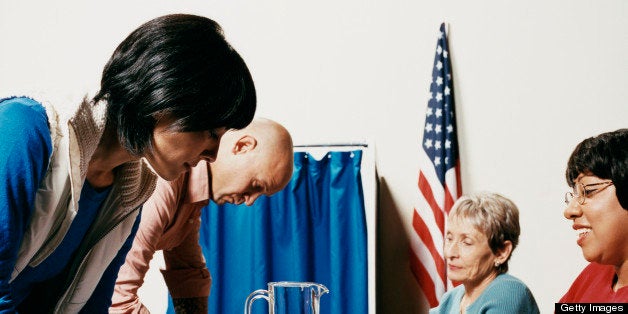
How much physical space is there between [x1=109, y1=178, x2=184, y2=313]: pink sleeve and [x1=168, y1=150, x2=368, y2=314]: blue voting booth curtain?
1334 millimetres

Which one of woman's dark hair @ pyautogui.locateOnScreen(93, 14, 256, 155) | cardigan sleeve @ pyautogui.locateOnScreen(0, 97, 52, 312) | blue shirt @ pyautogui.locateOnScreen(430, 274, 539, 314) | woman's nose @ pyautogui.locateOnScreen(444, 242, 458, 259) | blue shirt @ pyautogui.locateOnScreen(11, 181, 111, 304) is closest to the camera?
cardigan sleeve @ pyautogui.locateOnScreen(0, 97, 52, 312)

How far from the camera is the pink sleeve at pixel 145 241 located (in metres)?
1.69

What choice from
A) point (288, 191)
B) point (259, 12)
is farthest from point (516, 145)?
point (259, 12)

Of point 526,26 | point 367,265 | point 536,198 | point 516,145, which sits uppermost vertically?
point 526,26

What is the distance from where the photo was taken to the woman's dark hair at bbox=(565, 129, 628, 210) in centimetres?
153

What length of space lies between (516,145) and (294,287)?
247 centimetres

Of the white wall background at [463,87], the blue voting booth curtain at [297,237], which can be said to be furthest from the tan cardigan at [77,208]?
the white wall background at [463,87]

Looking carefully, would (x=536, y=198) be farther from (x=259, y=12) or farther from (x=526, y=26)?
(x=259, y=12)

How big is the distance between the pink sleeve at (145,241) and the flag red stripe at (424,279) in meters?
1.82

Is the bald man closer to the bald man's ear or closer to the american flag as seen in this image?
the bald man's ear

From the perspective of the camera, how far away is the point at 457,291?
2125 millimetres

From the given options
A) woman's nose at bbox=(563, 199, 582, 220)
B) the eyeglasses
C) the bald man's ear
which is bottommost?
woman's nose at bbox=(563, 199, 582, 220)

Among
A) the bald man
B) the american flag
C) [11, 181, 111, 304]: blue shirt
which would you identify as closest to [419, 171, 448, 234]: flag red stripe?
the american flag

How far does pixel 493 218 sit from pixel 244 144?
0.76 metres
